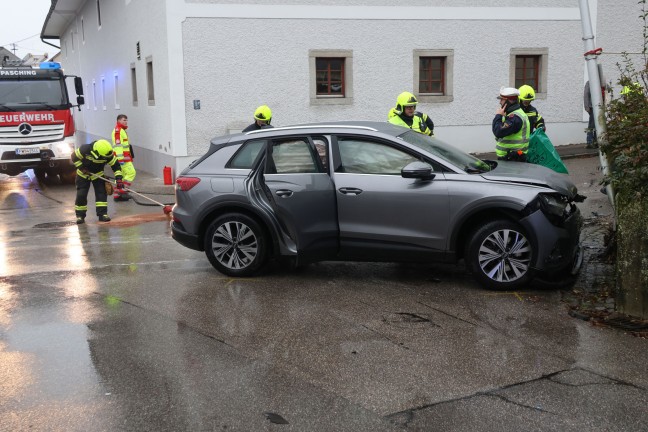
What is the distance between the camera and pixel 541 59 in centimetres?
1978

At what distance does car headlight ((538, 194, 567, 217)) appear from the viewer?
21.2ft

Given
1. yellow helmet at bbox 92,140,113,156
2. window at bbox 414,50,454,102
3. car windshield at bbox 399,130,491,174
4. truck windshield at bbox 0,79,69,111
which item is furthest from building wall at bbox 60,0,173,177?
car windshield at bbox 399,130,491,174

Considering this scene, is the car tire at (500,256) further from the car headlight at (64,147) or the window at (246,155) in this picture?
the car headlight at (64,147)

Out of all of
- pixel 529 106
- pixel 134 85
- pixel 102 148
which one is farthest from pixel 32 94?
pixel 529 106

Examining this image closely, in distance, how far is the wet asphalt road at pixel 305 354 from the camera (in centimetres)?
420

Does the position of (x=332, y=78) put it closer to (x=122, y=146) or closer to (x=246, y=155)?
(x=122, y=146)

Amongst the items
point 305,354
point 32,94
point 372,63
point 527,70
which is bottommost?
point 305,354

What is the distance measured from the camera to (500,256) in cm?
666

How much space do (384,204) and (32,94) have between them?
14.1m

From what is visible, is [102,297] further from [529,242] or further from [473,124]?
[473,124]

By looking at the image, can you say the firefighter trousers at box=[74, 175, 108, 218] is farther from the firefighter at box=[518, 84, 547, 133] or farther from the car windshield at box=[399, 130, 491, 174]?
the firefighter at box=[518, 84, 547, 133]

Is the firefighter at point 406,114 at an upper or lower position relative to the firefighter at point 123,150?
upper

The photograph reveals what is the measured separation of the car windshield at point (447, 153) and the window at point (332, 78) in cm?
1093

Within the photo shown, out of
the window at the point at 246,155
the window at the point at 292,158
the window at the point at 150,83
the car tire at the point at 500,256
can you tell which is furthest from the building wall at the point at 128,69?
the car tire at the point at 500,256
